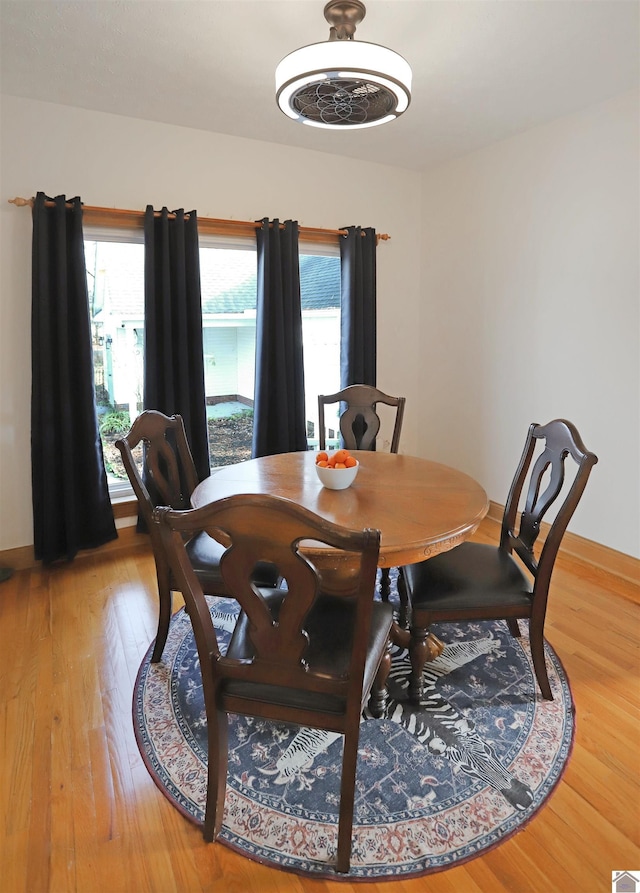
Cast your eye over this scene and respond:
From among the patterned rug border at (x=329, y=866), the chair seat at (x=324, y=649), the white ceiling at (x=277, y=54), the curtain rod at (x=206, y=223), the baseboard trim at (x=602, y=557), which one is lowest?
the patterned rug border at (x=329, y=866)

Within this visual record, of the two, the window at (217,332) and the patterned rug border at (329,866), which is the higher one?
the window at (217,332)

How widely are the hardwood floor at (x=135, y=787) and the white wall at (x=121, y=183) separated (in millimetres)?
1119

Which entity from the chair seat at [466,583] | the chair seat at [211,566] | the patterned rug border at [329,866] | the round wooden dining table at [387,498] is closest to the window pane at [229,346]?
the round wooden dining table at [387,498]

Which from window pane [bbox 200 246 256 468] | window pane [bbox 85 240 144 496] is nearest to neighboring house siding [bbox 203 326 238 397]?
window pane [bbox 200 246 256 468]

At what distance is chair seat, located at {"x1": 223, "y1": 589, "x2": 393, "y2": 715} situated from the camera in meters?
1.33

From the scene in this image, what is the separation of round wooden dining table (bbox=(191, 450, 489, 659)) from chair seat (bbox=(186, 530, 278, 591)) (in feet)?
0.88

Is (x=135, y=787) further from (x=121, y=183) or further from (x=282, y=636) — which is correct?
(x=121, y=183)

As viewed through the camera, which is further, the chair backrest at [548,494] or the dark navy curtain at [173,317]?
the dark navy curtain at [173,317]

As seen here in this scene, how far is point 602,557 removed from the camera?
302cm

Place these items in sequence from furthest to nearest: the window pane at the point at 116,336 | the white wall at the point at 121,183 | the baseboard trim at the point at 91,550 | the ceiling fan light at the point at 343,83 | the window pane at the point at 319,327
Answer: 1. the window pane at the point at 319,327
2. the window pane at the point at 116,336
3. the baseboard trim at the point at 91,550
4. the white wall at the point at 121,183
5. the ceiling fan light at the point at 343,83

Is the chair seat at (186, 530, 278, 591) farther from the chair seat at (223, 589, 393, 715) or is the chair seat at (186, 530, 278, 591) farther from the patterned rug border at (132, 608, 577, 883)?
the patterned rug border at (132, 608, 577, 883)

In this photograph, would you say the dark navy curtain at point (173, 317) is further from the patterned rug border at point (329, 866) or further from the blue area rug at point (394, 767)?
the patterned rug border at point (329, 866)

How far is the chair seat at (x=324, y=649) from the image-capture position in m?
1.33

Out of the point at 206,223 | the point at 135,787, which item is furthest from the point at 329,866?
the point at 206,223
